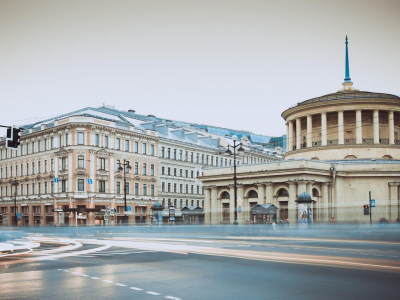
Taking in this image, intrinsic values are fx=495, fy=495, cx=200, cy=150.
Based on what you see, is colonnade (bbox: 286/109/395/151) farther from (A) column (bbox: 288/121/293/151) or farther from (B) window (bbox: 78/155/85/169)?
(B) window (bbox: 78/155/85/169)

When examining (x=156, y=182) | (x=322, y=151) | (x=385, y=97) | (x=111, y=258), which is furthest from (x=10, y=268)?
(x=156, y=182)

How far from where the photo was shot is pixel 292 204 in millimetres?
53531

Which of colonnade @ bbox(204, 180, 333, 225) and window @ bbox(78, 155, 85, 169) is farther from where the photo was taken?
window @ bbox(78, 155, 85, 169)

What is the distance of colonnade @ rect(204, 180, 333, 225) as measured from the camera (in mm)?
54656

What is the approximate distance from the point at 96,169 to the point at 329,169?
3250 centimetres

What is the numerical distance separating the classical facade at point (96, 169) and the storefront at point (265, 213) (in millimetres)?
23062

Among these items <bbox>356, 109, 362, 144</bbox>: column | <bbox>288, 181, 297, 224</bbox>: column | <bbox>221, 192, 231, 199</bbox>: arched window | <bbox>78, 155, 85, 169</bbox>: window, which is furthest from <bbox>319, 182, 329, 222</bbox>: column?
<bbox>78, 155, 85, 169</bbox>: window

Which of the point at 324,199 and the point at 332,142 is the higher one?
the point at 332,142

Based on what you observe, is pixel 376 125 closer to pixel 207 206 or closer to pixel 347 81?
pixel 347 81

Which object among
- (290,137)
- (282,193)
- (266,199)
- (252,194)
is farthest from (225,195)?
(290,137)

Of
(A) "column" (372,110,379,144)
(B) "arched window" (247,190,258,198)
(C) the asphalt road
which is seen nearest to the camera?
(C) the asphalt road

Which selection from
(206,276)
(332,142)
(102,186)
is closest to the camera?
(206,276)

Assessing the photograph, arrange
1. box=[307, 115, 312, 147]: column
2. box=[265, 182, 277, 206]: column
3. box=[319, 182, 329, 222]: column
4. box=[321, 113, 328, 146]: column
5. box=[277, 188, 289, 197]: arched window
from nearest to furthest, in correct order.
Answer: box=[319, 182, 329, 222]: column
box=[277, 188, 289, 197]: arched window
box=[265, 182, 277, 206]: column
box=[321, 113, 328, 146]: column
box=[307, 115, 312, 147]: column

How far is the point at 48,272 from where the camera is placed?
16.6m
